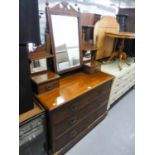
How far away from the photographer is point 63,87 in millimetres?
1476

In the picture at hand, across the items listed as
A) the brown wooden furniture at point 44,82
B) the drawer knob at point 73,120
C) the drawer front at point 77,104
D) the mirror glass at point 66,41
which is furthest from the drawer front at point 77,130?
Answer: the mirror glass at point 66,41

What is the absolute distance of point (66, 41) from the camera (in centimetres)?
160

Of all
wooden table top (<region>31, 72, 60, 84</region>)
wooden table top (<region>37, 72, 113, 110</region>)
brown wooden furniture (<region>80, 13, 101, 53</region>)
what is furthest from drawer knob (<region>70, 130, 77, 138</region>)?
brown wooden furniture (<region>80, 13, 101, 53</region>)

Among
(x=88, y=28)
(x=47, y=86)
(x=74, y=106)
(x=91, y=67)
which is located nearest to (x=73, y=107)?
(x=74, y=106)

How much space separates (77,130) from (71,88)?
51 cm

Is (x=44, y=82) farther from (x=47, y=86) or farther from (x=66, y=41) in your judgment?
(x=66, y=41)

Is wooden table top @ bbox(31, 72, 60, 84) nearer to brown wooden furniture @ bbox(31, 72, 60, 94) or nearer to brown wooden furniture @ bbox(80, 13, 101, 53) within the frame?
brown wooden furniture @ bbox(31, 72, 60, 94)

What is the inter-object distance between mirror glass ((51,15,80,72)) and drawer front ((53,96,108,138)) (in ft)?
1.74

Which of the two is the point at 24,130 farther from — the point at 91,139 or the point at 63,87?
the point at 91,139

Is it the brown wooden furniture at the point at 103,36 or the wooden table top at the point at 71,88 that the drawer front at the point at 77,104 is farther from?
the brown wooden furniture at the point at 103,36

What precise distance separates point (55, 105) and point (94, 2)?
5.36ft

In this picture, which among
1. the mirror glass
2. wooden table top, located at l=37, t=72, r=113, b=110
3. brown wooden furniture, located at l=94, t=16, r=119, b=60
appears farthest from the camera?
brown wooden furniture, located at l=94, t=16, r=119, b=60

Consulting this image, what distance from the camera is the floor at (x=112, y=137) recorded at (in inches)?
62.9

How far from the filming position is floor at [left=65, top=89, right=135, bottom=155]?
5.24 ft
